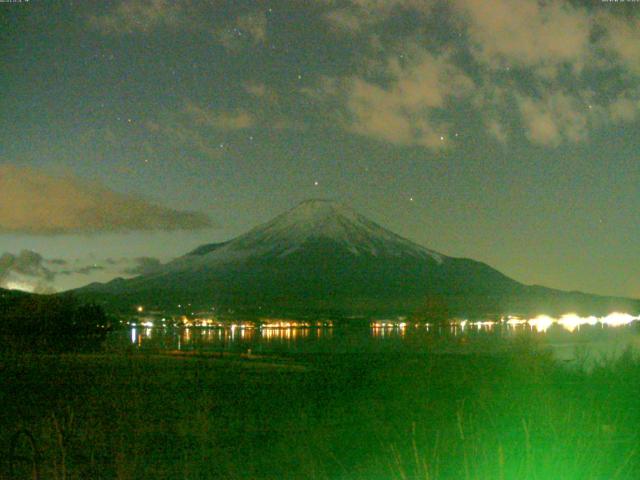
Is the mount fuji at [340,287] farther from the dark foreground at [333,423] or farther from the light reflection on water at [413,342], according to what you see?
the dark foreground at [333,423]

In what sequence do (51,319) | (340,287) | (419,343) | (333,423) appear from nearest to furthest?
(333,423), (419,343), (51,319), (340,287)

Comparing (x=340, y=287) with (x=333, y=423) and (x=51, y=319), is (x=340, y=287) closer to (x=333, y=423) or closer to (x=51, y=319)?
(x=51, y=319)

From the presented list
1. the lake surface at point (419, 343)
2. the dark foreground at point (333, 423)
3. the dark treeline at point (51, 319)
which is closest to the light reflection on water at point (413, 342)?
the lake surface at point (419, 343)

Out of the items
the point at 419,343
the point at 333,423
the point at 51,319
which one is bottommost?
the point at 333,423

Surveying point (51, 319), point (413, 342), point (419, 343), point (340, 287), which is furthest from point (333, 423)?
point (340, 287)

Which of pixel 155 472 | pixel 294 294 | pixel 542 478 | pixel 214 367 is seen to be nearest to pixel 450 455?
pixel 542 478

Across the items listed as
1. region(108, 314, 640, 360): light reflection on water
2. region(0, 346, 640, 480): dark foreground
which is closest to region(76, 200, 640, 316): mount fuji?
region(108, 314, 640, 360): light reflection on water
